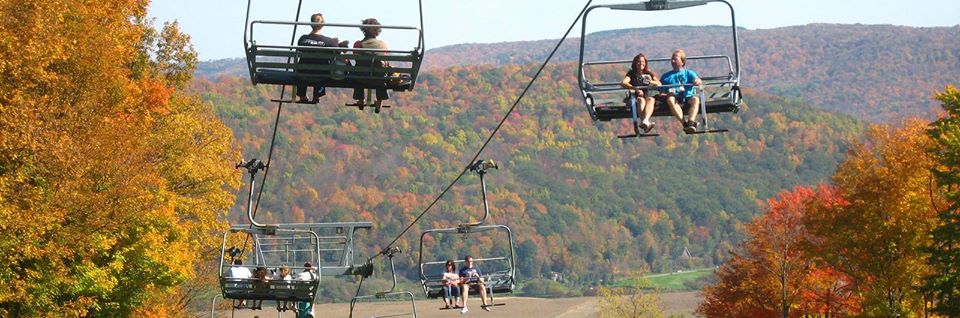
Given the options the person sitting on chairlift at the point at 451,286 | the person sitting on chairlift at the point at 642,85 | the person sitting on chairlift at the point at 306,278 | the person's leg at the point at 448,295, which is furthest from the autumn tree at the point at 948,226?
the person sitting on chairlift at the point at 642,85

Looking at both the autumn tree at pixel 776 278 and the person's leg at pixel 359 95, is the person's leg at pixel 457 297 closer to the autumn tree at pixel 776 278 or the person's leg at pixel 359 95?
the person's leg at pixel 359 95

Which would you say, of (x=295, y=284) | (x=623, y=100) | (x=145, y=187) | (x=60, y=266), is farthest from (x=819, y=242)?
(x=623, y=100)

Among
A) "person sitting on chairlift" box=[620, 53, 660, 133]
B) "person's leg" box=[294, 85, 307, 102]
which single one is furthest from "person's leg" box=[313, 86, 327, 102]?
"person sitting on chairlift" box=[620, 53, 660, 133]

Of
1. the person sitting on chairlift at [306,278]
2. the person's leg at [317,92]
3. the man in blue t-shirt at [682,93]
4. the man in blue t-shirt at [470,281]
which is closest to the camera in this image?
the man in blue t-shirt at [682,93]

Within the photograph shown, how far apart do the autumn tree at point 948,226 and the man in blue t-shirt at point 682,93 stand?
28198 mm

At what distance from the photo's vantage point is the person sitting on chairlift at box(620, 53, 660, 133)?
19.4 meters

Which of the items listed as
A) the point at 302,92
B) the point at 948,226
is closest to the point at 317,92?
the point at 302,92

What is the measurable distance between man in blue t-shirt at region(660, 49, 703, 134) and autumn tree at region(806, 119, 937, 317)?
37.0 meters

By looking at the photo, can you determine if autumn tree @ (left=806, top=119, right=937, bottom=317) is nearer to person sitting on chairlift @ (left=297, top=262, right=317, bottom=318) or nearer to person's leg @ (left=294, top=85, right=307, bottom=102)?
person sitting on chairlift @ (left=297, top=262, right=317, bottom=318)

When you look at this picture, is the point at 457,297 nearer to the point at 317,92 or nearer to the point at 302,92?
the point at 317,92

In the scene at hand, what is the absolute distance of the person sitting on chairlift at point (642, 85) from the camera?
19391 mm

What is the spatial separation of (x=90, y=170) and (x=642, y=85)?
23.4 meters

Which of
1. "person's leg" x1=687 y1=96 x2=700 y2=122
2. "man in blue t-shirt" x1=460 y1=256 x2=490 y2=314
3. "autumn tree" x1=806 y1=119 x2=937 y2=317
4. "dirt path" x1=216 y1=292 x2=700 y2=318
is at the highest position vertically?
"person's leg" x1=687 y1=96 x2=700 y2=122

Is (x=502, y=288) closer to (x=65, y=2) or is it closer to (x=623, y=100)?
(x=623, y=100)
